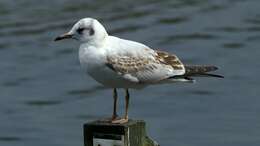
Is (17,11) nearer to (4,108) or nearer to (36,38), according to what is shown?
(36,38)

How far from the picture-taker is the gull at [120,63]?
773 centimetres

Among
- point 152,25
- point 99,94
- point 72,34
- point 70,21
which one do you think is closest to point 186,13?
point 152,25

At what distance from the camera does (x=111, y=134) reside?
7289 millimetres

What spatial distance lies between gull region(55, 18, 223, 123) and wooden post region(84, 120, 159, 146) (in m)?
0.20

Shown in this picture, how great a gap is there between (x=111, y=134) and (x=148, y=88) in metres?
9.61


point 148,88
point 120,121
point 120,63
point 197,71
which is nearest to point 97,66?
point 120,63

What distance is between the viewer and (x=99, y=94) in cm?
1644

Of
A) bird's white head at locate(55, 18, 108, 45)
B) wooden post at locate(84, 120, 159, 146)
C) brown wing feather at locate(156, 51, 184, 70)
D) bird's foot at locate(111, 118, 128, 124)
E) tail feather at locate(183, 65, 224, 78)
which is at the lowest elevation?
wooden post at locate(84, 120, 159, 146)

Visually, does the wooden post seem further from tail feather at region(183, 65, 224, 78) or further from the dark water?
the dark water

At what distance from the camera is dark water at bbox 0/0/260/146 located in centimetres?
1450

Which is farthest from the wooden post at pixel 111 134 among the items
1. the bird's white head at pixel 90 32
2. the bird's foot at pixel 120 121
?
the bird's white head at pixel 90 32

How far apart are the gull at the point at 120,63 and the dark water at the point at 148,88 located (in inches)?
221

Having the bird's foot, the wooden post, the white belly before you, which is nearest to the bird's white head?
the white belly

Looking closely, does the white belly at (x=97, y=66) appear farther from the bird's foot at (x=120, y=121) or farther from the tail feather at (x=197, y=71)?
the tail feather at (x=197, y=71)
